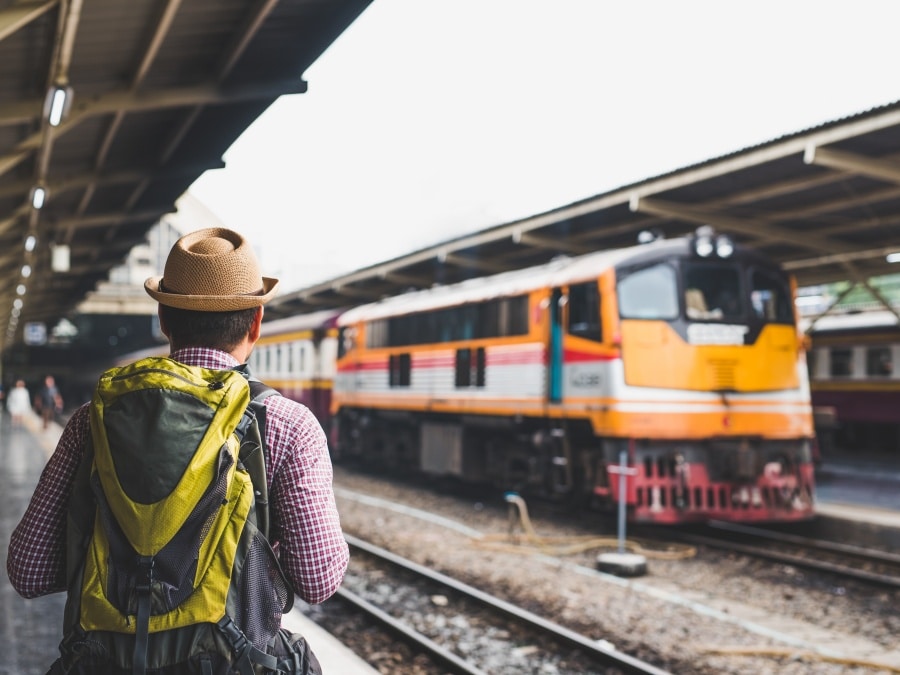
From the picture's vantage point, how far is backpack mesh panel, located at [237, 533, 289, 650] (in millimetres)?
2133

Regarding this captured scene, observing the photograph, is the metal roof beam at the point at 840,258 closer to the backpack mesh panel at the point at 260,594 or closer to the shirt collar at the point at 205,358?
the shirt collar at the point at 205,358

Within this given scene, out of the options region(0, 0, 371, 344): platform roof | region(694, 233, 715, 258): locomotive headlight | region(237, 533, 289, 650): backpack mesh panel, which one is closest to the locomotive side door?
region(694, 233, 715, 258): locomotive headlight

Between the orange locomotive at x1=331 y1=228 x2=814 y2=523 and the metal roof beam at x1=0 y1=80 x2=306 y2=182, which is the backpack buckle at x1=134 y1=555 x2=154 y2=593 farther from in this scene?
the orange locomotive at x1=331 y1=228 x2=814 y2=523

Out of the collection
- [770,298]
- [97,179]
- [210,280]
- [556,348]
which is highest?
[97,179]

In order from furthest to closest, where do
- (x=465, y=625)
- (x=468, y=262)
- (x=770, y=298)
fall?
1. (x=468, y=262)
2. (x=770, y=298)
3. (x=465, y=625)

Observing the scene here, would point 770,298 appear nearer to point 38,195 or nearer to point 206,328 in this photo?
point 38,195

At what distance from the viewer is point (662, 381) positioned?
34.9 ft

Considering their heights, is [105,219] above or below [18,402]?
above

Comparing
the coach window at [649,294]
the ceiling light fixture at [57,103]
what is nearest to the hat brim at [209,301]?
the ceiling light fixture at [57,103]

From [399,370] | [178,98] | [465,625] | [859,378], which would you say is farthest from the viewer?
[859,378]

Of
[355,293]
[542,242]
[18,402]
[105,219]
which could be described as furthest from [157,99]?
[18,402]

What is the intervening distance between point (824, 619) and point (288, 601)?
6669 millimetres

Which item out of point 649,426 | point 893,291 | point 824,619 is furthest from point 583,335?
point 893,291

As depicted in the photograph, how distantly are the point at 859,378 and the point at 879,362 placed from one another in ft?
2.23
